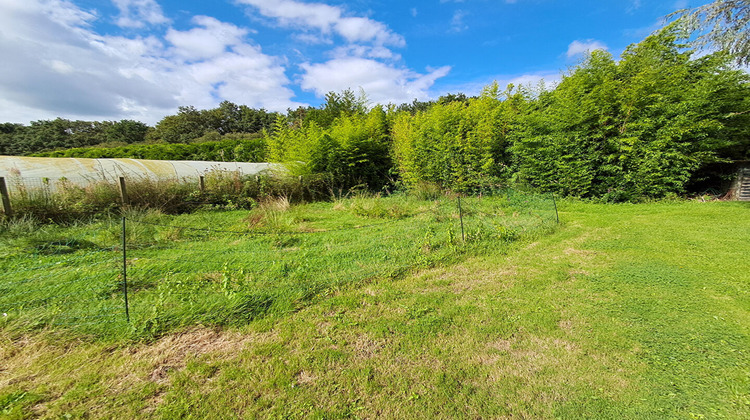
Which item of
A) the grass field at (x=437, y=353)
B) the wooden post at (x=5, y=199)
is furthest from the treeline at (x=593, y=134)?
the wooden post at (x=5, y=199)

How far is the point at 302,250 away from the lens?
4090 millimetres

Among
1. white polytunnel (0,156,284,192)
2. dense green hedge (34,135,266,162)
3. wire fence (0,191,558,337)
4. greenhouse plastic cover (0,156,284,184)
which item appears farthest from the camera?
dense green hedge (34,135,266,162)

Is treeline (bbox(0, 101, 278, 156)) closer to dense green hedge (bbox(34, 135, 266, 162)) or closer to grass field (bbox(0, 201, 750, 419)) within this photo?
dense green hedge (bbox(34, 135, 266, 162))

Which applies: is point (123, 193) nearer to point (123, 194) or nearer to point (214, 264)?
point (123, 194)

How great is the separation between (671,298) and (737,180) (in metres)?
8.07

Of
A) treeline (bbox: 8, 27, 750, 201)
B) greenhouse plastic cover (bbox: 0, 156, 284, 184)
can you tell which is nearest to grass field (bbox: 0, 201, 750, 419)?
treeline (bbox: 8, 27, 750, 201)

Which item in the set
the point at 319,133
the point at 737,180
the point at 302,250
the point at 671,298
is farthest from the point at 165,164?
the point at 737,180

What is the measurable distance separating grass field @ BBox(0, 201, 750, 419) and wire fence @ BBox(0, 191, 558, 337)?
9 centimetres

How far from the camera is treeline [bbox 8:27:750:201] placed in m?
6.57

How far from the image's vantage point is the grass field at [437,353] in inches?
60.6

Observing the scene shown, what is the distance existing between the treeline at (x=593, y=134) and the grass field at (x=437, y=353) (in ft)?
15.0

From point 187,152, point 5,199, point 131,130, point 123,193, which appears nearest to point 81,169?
point 123,193

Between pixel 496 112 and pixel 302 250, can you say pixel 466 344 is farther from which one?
pixel 496 112

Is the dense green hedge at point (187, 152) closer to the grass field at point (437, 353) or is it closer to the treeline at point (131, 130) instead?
the treeline at point (131, 130)
